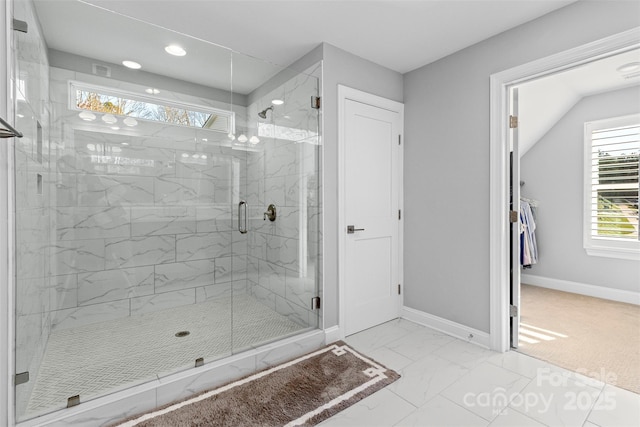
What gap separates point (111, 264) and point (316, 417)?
2.14 m

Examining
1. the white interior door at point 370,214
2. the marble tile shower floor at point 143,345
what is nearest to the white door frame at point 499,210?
the white interior door at point 370,214

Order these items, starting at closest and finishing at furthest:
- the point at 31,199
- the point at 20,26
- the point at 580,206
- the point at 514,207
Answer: the point at 20,26, the point at 31,199, the point at 514,207, the point at 580,206

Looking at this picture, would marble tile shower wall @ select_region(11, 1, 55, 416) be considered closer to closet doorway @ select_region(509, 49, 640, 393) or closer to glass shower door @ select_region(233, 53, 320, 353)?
glass shower door @ select_region(233, 53, 320, 353)

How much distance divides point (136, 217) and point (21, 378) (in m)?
1.42

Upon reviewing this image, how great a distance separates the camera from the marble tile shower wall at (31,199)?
1.58 meters

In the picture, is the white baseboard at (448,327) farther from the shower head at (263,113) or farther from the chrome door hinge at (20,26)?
the chrome door hinge at (20,26)

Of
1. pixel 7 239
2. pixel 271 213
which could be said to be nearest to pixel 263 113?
pixel 271 213

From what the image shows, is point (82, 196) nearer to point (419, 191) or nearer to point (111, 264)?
point (111, 264)

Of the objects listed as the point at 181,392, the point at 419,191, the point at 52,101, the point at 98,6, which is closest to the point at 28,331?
the point at 181,392

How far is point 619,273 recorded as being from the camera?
3.57m

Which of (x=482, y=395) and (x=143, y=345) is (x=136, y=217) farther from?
(x=482, y=395)

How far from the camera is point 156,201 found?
2.80 meters

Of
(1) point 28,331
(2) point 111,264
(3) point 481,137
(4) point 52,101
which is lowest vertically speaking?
(1) point 28,331

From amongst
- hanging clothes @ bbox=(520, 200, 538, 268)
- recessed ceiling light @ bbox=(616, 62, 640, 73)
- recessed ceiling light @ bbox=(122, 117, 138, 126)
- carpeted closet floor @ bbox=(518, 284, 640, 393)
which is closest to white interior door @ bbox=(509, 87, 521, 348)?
carpeted closet floor @ bbox=(518, 284, 640, 393)
